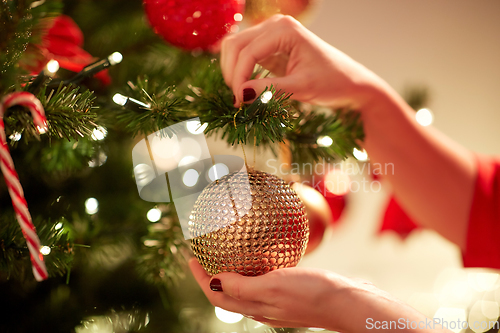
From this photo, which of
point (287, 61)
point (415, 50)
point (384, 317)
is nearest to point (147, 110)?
point (287, 61)

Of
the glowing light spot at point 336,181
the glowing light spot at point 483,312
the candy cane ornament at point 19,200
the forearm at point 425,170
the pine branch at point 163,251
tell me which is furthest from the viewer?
the glowing light spot at point 483,312

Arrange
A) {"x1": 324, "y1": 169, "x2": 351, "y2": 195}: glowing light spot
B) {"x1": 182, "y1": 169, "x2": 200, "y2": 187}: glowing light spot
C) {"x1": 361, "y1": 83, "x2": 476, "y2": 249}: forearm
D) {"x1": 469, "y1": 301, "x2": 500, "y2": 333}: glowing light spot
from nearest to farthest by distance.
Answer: {"x1": 182, "y1": 169, "x2": 200, "y2": 187}: glowing light spot < {"x1": 361, "y1": 83, "x2": 476, "y2": 249}: forearm < {"x1": 324, "y1": 169, "x2": 351, "y2": 195}: glowing light spot < {"x1": 469, "y1": 301, "x2": 500, "y2": 333}: glowing light spot

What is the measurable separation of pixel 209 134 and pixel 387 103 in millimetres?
442

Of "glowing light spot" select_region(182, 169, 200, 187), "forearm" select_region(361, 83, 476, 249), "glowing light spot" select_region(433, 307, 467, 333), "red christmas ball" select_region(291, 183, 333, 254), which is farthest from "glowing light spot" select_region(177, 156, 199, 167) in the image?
"glowing light spot" select_region(433, 307, 467, 333)

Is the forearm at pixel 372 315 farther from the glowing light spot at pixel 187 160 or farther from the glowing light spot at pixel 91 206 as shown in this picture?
the glowing light spot at pixel 91 206

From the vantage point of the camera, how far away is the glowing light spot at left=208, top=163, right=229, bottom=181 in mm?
433

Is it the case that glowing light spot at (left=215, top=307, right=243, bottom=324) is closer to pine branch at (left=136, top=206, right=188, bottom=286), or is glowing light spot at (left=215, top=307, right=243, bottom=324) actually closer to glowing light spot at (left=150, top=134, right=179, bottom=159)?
pine branch at (left=136, top=206, right=188, bottom=286)

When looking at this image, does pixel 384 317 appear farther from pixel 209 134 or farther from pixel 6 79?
pixel 6 79

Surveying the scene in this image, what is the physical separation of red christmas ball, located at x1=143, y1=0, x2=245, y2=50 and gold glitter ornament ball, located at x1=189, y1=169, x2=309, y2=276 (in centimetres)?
26

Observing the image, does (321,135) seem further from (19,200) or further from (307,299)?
(19,200)

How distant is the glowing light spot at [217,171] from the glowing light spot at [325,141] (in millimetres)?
170

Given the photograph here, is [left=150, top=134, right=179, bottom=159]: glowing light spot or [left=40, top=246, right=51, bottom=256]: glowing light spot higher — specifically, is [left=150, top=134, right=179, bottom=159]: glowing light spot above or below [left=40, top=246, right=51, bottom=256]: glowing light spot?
above

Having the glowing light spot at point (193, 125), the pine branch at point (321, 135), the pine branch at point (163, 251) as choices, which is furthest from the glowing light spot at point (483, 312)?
the glowing light spot at point (193, 125)

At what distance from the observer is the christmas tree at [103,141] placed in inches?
14.3
